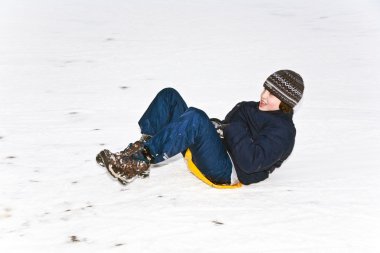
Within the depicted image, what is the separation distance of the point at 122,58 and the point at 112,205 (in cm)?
371

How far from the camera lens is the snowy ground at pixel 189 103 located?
3.54 meters

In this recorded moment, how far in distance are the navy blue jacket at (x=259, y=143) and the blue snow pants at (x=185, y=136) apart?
0.29 ft

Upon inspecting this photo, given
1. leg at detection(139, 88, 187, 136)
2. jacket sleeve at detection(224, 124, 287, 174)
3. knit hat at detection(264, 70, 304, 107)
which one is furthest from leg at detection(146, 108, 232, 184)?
knit hat at detection(264, 70, 304, 107)

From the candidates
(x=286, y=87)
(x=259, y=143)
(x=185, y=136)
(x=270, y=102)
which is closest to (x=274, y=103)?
(x=270, y=102)

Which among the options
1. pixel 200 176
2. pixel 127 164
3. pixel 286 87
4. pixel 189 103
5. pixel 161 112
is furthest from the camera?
pixel 189 103

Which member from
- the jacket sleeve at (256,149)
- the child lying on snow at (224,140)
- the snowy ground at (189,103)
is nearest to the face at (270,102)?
the child lying on snow at (224,140)

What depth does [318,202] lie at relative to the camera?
394 cm

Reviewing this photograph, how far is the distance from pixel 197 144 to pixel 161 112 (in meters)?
0.45

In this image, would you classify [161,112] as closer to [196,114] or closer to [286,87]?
[196,114]

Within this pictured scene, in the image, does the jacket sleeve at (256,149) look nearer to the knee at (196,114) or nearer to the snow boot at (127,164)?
the knee at (196,114)

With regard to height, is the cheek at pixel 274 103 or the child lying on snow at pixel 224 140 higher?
the cheek at pixel 274 103

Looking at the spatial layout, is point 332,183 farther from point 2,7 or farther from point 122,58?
point 2,7

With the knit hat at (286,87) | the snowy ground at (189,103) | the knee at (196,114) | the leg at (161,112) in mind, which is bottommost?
the snowy ground at (189,103)

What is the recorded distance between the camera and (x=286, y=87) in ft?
12.9
